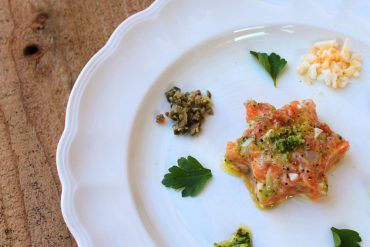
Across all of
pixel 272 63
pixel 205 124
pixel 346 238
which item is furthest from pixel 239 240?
pixel 272 63

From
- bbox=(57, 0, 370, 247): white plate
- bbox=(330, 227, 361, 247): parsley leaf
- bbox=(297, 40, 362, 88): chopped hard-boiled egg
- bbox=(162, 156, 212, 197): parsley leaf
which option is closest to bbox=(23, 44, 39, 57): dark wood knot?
bbox=(57, 0, 370, 247): white plate

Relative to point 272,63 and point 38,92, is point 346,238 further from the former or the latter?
point 38,92

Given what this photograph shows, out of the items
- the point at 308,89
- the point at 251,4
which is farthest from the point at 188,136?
the point at 251,4

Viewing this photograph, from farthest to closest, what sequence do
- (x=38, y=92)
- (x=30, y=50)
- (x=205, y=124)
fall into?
(x=30, y=50) < (x=38, y=92) < (x=205, y=124)

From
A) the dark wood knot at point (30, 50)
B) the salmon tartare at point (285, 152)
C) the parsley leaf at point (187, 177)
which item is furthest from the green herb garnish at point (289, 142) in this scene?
the dark wood knot at point (30, 50)

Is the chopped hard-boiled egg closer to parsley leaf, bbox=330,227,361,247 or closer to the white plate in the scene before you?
the white plate

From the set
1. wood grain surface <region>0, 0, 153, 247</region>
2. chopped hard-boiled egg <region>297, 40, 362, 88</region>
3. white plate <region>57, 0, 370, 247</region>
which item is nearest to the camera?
white plate <region>57, 0, 370, 247</region>

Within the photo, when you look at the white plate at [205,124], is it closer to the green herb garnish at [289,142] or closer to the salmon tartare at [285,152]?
the salmon tartare at [285,152]
